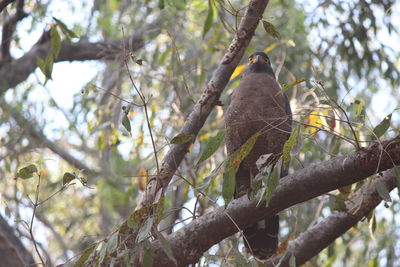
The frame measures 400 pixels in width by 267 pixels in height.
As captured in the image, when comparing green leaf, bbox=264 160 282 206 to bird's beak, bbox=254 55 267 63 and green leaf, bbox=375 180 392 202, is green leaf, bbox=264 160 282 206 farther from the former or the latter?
bird's beak, bbox=254 55 267 63

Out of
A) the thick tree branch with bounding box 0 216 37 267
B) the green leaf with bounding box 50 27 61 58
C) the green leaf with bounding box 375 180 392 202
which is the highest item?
the green leaf with bounding box 50 27 61 58

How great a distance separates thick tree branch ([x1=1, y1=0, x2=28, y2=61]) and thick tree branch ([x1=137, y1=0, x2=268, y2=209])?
257 cm

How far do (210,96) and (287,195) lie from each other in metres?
1.10

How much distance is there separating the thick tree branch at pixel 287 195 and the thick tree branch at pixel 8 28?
336 centimetres

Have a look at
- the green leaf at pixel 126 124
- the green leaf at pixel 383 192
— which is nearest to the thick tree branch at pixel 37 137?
the green leaf at pixel 126 124

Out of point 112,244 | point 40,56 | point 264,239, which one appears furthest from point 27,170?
point 40,56

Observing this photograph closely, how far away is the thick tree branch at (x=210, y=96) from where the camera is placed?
142 inches

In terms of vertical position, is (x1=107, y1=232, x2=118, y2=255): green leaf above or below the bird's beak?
below

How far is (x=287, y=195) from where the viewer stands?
2932 mm

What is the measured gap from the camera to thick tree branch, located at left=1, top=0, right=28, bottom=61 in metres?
5.58

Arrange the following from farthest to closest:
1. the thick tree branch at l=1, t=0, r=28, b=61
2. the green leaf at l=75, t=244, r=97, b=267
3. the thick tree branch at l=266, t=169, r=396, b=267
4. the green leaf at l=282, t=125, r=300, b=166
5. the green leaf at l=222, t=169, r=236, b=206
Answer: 1. the thick tree branch at l=1, t=0, r=28, b=61
2. the thick tree branch at l=266, t=169, r=396, b=267
3. the green leaf at l=75, t=244, r=97, b=267
4. the green leaf at l=222, t=169, r=236, b=206
5. the green leaf at l=282, t=125, r=300, b=166

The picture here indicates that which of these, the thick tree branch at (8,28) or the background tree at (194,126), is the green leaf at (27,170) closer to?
the background tree at (194,126)

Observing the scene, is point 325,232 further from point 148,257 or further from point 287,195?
point 148,257

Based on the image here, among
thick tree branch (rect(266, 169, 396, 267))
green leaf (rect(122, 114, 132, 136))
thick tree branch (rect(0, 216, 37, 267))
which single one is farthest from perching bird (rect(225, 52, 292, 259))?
thick tree branch (rect(0, 216, 37, 267))
